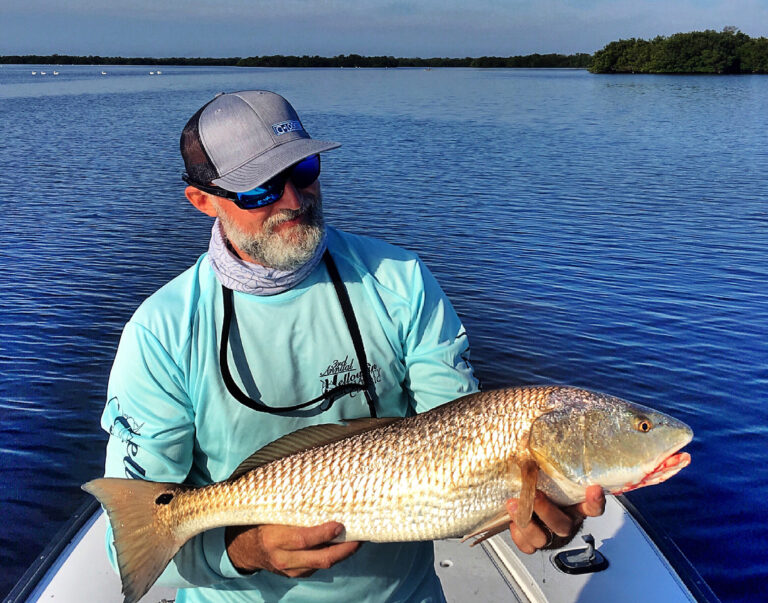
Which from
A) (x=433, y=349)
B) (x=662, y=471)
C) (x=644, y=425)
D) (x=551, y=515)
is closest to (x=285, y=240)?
(x=433, y=349)

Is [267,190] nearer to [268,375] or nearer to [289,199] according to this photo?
[289,199]

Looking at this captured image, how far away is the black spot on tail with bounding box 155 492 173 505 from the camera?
2543 mm

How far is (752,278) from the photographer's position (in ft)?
46.1

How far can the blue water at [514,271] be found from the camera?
856cm

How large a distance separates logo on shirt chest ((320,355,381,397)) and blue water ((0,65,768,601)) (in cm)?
304

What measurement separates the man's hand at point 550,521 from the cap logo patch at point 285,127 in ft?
4.82

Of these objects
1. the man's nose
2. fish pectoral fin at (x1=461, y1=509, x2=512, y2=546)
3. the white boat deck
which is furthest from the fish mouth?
the white boat deck

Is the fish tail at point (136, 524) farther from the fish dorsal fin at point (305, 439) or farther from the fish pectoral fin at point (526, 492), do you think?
the fish pectoral fin at point (526, 492)

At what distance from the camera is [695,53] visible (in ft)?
368

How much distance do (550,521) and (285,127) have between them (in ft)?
5.25

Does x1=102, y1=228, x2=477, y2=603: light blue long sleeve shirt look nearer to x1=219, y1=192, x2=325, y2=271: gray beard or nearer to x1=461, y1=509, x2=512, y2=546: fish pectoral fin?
x1=219, y1=192, x2=325, y2=271: gray beard

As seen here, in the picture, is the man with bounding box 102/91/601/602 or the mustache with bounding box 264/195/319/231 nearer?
the man with bounding box 102/91/601/602

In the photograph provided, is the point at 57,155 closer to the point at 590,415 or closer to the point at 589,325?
the point at 589,325

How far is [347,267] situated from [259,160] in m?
0.48
